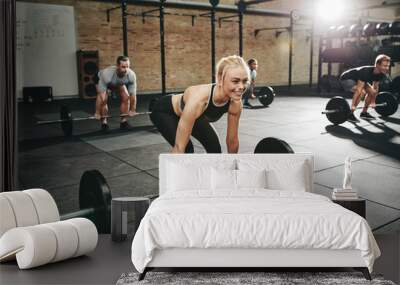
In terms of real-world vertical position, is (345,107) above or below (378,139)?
above

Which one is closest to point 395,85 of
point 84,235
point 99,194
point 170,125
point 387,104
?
point 387,104

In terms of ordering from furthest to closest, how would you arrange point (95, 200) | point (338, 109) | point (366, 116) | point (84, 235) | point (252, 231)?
point (338, 109), point (366, 116), point (95, 200), point (84, 235), point (252, 231)

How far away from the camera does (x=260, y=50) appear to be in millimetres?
4215

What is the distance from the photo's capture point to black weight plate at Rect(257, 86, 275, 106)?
413cm

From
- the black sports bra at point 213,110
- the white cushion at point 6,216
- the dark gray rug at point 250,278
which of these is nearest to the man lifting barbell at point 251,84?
the black sports bra at point 213,110

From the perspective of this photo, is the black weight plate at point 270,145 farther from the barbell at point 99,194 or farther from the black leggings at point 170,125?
the black leggings at point 170,125

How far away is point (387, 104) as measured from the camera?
4.02 m

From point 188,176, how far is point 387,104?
183 cm

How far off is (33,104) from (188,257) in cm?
205

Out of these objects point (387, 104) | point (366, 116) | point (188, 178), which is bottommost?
point (188, 178)

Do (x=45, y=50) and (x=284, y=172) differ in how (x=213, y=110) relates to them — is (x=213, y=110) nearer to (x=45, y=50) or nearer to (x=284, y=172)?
(x=284, y=172)

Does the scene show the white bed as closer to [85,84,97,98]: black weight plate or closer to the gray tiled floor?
the gray tiled floor

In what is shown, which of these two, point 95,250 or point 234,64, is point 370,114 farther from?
point 95,250

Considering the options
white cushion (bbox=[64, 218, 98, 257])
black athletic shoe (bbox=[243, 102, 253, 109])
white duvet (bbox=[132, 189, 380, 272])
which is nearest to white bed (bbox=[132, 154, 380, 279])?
white duvet (bbox=[132, 189, 380, 272])
